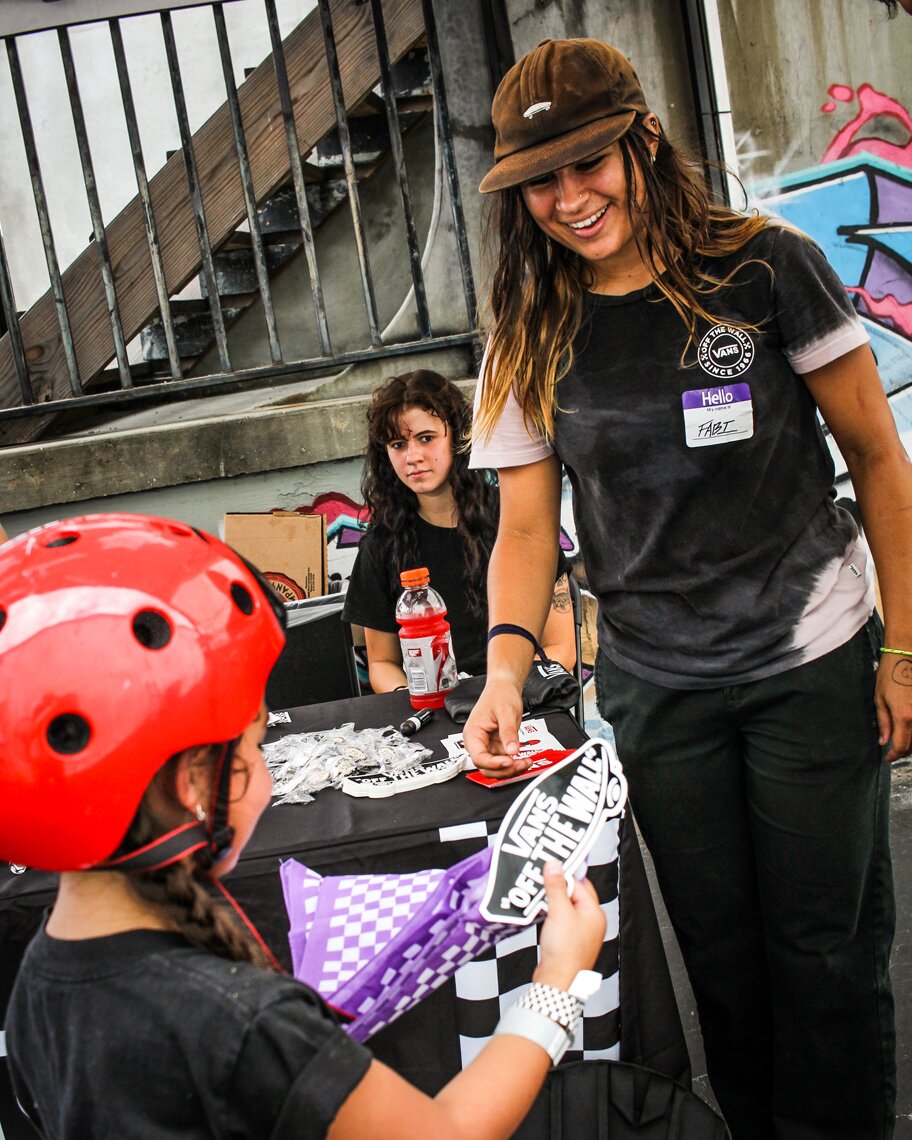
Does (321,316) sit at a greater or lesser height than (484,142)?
lesser

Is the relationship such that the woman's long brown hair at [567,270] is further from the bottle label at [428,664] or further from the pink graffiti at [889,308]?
the pink graffiti at [889,308]

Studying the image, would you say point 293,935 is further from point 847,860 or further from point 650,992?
point 847,860

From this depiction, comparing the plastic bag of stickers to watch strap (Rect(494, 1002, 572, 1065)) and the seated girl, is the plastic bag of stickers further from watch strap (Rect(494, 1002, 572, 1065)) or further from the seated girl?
the seated girl

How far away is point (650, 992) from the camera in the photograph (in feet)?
6.20

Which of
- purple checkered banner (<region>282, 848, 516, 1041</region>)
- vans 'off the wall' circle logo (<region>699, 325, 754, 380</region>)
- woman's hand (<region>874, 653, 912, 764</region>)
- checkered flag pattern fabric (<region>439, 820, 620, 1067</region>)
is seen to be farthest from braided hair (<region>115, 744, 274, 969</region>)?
woman's hand (<region>874, 653, 912, 764</region>)

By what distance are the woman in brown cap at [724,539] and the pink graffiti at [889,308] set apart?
8.93 feet

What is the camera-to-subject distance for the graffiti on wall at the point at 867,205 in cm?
405

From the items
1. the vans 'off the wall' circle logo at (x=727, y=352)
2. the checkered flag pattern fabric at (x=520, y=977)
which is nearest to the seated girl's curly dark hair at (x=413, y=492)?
the checkered flag pattern fabric at (x=520, y=977)

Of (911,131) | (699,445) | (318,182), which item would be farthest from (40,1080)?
(318,182)

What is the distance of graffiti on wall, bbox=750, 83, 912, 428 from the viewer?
13.3 ft

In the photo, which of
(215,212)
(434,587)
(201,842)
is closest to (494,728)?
(201,842)

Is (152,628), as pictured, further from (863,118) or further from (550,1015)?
(863,118)

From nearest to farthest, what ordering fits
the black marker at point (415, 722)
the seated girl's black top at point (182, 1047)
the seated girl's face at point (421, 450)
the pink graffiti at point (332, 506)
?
the seated girl's black top at point (182, 1047) < the black marker at point (415, 722) < the seated girl's face at point (421, 450) < the pink graffiti at point (332, 506)

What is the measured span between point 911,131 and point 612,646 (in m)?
3.23
